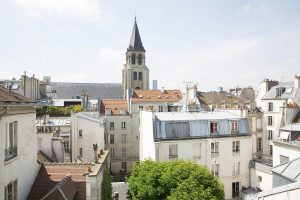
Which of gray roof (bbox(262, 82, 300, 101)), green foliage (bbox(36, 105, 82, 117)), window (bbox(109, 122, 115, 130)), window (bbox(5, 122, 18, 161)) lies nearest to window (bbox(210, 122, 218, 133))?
gray roof (bbox(262, 82, 300, 101))

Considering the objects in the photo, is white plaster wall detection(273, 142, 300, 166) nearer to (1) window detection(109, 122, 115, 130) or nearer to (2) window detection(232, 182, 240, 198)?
(2) window detection(232, 182, 240, 198)

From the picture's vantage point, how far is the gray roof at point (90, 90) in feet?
220

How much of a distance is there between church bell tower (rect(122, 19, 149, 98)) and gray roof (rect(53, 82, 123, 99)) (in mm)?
2971

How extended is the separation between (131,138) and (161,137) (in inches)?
852

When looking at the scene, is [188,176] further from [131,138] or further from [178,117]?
[131,138]

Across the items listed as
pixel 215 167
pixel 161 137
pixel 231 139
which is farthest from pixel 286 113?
pixel 161 137

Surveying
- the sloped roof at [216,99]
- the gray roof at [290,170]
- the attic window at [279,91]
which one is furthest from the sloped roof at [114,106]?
the gray roof at [290,170]

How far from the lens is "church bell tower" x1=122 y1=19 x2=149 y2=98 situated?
70812 millimetres

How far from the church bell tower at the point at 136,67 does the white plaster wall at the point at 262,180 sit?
4741cm

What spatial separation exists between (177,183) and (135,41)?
5667 cm

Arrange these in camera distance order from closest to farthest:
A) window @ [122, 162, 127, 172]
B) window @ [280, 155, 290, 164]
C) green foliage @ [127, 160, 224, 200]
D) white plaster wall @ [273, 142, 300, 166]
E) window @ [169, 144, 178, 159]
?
green foliage @ [127, 160, 224, 200] → white plaster wall @ [273, 142, 300, 166] → window @ [280, 155, 290, 164] → window @ [169, 144, 178, 159] → window @ [122, 162, 127, 172]

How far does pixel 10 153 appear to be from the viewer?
30.4 feet

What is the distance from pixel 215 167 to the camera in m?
25.3

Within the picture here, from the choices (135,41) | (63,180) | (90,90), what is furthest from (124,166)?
(135,41)
